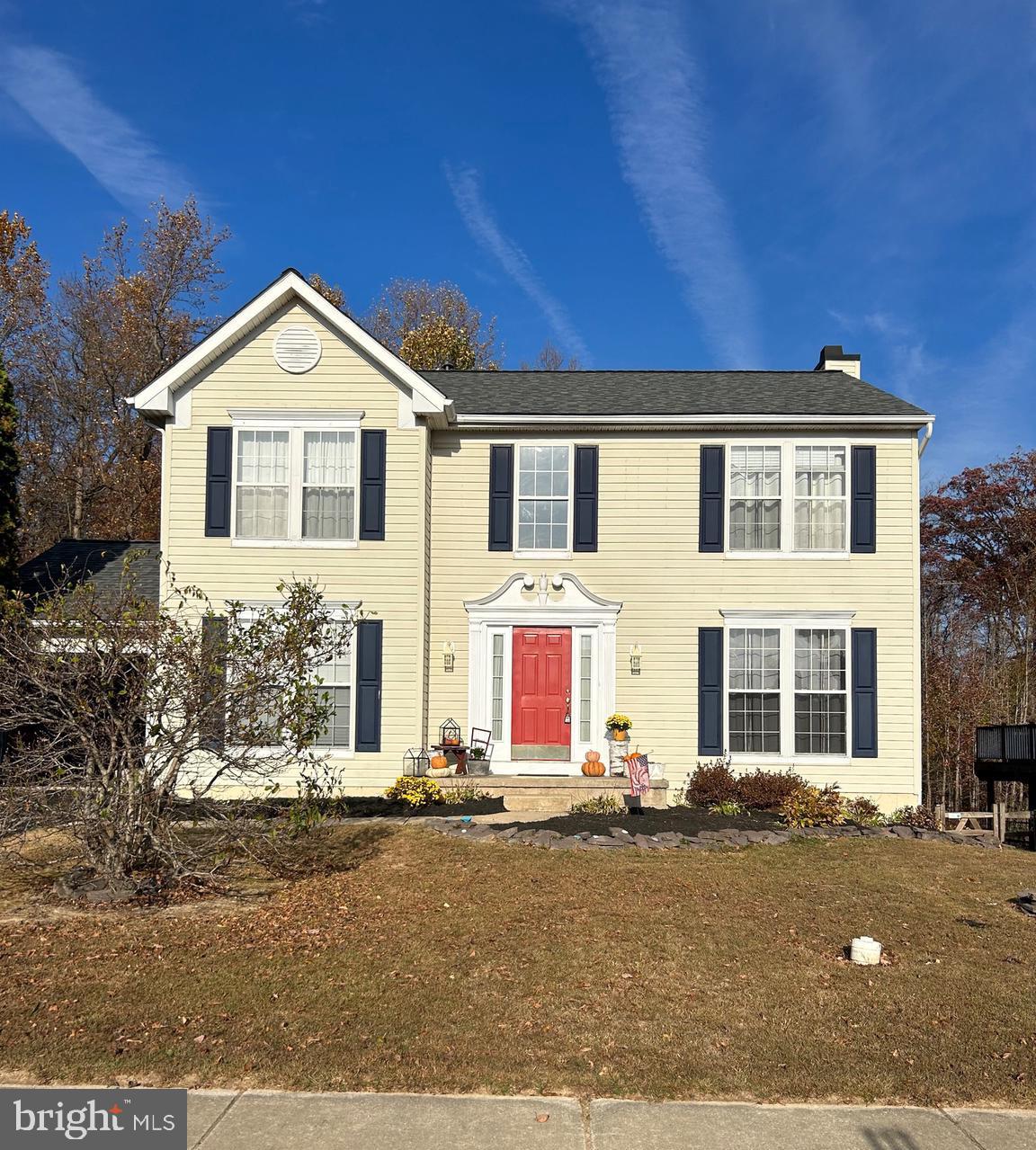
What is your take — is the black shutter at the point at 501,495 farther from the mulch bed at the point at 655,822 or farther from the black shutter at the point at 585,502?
the mulch bed at the point at 655,822

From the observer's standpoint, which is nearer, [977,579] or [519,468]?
[519,468]

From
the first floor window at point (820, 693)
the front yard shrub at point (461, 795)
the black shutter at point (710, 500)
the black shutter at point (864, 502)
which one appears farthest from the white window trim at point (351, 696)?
the black shutter at point (864, 502)

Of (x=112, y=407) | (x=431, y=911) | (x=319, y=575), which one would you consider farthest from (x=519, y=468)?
(x=112, y=407)

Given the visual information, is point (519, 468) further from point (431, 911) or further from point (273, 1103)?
point (273, 1103)

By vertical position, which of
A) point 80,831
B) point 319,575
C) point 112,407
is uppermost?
point 112,407

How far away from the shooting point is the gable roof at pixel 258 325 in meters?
14.2

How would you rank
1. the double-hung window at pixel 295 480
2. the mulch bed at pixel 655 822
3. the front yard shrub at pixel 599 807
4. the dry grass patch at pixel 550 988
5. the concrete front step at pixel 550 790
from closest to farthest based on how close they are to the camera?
1. the dry grass patch at pixel 550 988
2. the mulch bed at pixel 655 822
3. the front yard shrub at pixel 599 807
4. the concrete front step at pixel 550 790
5. the double-hung window at pixel 295 480

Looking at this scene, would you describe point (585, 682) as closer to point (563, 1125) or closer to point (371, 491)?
point (371, 491)

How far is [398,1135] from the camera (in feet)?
15.0

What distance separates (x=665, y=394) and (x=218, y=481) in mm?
7418

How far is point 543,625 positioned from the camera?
15.0m

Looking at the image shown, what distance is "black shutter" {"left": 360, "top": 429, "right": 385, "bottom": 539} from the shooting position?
14.4 meters

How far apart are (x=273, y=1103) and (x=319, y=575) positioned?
33.0ft

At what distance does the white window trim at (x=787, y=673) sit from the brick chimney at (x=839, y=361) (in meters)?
5.37
